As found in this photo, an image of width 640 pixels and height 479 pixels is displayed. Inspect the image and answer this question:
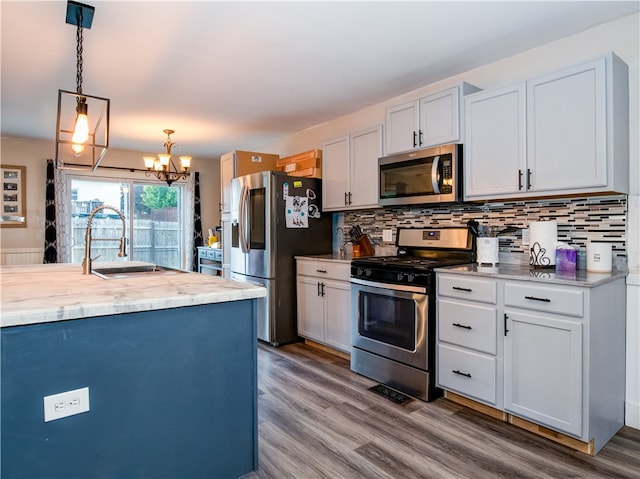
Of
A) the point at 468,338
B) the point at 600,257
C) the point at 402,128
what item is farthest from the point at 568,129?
the point at 468,338

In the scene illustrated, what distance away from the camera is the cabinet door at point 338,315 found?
336 cm

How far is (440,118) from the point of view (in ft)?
9.46

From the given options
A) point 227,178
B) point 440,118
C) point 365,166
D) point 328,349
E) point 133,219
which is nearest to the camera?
point 440,118

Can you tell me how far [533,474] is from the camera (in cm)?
182

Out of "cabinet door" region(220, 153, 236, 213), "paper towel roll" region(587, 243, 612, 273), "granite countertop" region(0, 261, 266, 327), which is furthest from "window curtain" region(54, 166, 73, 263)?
"paper towel roll" region(587, 243, 612, 273)

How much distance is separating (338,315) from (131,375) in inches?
85.6

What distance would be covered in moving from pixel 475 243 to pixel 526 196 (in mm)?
562

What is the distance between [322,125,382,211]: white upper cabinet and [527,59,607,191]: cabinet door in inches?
51.9

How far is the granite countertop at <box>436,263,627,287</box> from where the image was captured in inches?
78.0

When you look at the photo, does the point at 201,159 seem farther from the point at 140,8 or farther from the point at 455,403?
the point at 455,403

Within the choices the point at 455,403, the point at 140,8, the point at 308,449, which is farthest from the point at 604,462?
the point at 140,8

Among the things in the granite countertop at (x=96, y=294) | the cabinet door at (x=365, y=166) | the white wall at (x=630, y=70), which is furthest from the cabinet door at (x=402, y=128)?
the granite countertop at (x=96, y=294)

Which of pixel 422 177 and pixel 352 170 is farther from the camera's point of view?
pixel 352 170

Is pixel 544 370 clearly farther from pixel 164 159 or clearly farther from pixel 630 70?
pixel 164 159
